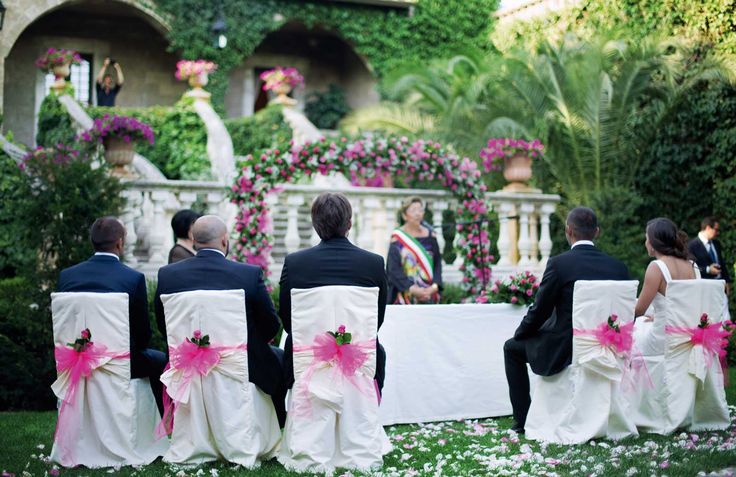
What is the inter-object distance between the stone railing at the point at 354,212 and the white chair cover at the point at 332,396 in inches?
182

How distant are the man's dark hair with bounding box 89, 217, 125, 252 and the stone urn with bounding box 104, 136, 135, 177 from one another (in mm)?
5423

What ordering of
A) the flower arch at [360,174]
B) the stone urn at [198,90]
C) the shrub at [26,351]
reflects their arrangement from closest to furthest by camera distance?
the shrub at [26,351] < the flower arch at [360,174] < the stone urn at [198,90]

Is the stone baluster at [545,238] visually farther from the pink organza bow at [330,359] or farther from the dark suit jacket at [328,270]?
the pink organza bow at [330,359]

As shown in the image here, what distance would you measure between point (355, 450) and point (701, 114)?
10.9 metres

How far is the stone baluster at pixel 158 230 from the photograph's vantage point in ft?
32.6

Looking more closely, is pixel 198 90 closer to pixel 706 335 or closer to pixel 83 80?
pixel 83 80

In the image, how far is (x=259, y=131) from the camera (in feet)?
59.8

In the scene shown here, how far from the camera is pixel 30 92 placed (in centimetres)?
2045

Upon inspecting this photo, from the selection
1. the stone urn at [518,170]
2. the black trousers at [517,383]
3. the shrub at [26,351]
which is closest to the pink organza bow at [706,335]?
the black trousers at [517,383]

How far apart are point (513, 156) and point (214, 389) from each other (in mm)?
7163

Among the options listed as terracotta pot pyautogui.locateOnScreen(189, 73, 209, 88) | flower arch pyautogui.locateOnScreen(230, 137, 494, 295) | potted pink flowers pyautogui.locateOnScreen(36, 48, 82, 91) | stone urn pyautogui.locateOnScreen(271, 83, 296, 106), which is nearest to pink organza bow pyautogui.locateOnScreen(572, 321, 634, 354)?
flower arch pyautogui.locateOnScreen(230, 137, 494, 295)

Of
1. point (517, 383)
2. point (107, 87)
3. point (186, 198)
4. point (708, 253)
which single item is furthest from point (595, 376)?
point (107, 87)

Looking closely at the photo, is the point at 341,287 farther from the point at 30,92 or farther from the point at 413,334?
the point at 30,92

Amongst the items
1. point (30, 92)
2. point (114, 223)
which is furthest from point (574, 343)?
point (30, 92)
